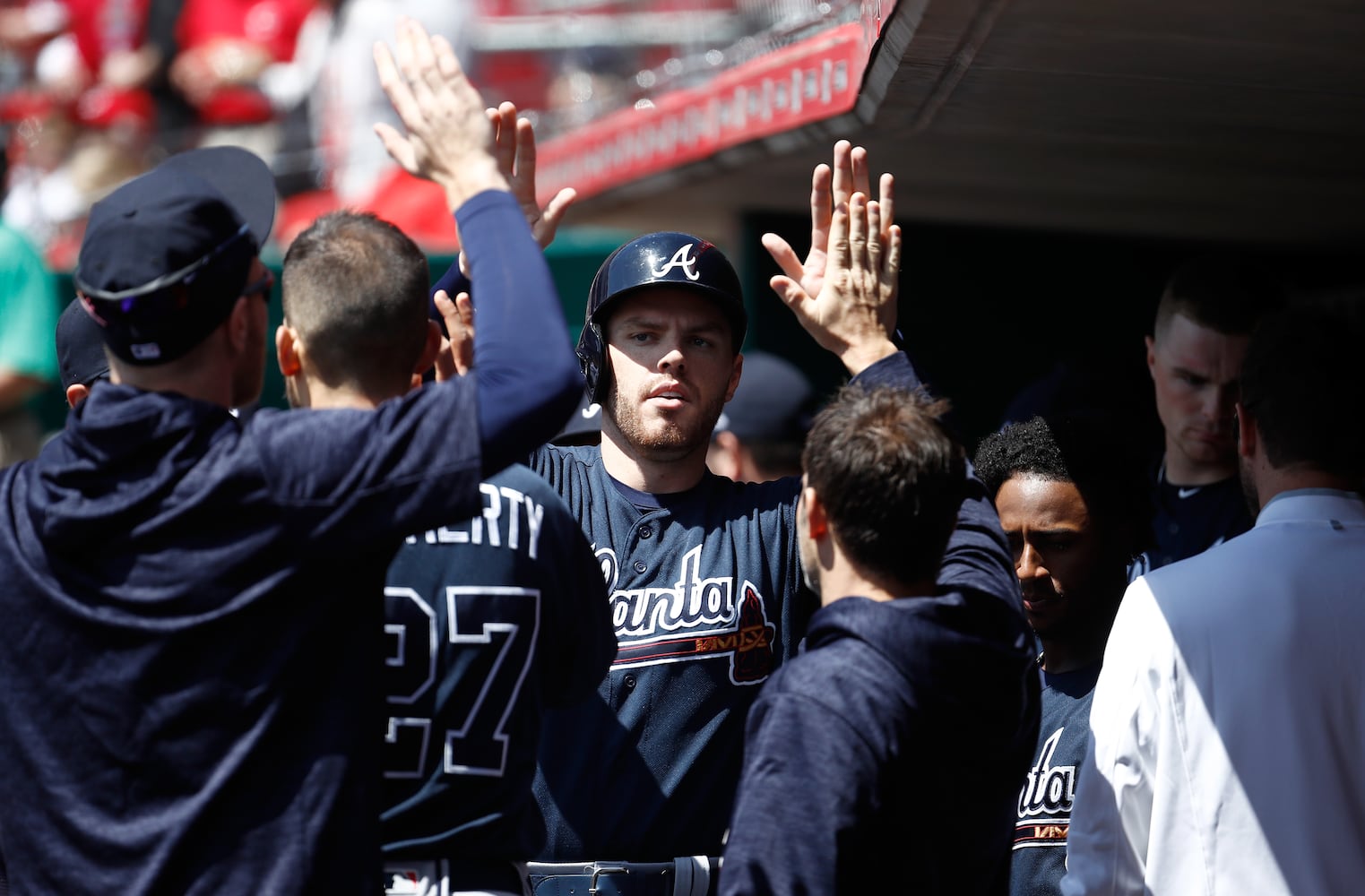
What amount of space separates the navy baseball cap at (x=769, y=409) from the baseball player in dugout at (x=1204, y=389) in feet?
4.91

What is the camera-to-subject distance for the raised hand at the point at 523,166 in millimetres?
2688

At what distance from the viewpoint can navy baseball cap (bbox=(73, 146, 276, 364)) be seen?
2010mm

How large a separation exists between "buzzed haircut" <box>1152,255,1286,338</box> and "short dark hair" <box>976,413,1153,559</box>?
17.9 inches

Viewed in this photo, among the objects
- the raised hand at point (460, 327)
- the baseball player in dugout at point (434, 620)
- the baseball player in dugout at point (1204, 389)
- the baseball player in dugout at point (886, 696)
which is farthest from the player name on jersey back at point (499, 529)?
the baseball player in dugout at point (1204, 389)

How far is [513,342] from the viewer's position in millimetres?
1981

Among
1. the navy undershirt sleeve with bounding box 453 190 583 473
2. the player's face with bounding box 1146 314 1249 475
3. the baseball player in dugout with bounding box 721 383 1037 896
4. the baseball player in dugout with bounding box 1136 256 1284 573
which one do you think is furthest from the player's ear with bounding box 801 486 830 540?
the player's face with bounding box 1146 314 1249 475

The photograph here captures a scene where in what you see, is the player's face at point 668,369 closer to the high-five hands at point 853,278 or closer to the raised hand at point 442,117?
the high-five hands at point 853,278

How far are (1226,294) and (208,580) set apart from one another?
100 inches

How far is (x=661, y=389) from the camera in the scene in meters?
3.07

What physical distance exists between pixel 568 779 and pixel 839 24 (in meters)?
1.89

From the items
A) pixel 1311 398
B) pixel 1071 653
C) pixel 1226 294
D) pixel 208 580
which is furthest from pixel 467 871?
pixel 1226 294

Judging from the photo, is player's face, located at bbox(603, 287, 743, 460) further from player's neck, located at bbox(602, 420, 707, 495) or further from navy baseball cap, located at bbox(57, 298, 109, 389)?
navy baseball cap, located at bbox(57, 298, 109, 389)

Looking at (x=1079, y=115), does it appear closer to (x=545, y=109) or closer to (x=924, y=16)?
(x=924, y=16)

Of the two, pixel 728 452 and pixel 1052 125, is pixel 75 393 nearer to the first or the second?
pixel 1052 125
